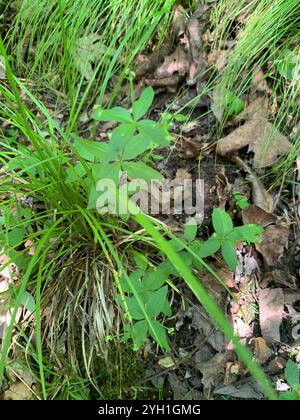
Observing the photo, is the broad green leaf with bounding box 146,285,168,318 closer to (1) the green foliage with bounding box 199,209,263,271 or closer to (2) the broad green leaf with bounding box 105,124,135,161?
(1) the green foliage with bounding box 199,209,263,271

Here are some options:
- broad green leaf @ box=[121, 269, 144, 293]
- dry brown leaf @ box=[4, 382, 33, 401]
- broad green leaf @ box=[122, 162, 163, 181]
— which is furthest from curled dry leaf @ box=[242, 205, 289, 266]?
dry brown leaf @ box=[4, 382, 33, 401]

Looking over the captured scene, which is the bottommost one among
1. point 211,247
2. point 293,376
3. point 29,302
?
point 293,376

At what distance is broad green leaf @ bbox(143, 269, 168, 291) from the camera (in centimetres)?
130

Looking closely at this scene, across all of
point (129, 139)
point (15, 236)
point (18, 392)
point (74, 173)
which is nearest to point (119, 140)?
point (129, 139)

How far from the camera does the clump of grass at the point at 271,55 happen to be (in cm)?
165

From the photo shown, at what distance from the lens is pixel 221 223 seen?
4.48ft

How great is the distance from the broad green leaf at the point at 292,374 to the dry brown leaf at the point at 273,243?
359 mm

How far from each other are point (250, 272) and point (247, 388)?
1.33 feet

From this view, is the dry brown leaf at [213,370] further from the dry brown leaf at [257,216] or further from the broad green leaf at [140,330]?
the dry brown leaf at [257,216]

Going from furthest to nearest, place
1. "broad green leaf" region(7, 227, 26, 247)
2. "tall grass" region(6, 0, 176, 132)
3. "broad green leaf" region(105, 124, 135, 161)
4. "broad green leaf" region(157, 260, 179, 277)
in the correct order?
"tall grass" region(6, 0, 176, 132) < "broad green leaf" region(7, 227, 26, 247) < "broad green leaf" region(157, 260, 179, 277) < "broad green leaf" region(105, 124, 135, 161)

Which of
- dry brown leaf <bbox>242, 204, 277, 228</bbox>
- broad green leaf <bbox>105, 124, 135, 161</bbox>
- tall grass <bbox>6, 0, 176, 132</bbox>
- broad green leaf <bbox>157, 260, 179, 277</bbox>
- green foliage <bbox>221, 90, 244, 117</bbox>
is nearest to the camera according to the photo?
broad green leaf <bbox>105, 124, 135, 161</bbox>

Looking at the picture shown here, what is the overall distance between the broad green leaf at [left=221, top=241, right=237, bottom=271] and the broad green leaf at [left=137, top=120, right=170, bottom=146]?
0.50 metres

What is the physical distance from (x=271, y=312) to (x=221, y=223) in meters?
0.39

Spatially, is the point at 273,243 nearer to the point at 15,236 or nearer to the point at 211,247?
the point at 211,247
